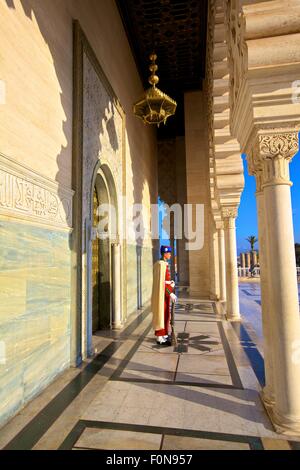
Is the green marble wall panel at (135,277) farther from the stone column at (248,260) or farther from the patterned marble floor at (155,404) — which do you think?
the stone column at (248,260)

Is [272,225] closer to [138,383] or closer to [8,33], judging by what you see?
[138,383]

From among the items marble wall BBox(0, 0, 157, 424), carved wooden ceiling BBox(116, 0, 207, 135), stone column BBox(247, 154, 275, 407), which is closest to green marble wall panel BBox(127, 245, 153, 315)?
marble wall BBox(0, 0, 157, 424)

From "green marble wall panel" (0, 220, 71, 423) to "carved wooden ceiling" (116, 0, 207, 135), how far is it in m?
5.71

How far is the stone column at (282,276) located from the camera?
7.20 feet

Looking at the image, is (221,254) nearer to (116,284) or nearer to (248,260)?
(116,284)

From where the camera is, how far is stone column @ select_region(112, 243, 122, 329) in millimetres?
5422

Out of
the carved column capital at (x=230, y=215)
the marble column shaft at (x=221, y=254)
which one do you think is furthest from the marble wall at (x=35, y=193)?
the marble column shaft at (x=221, y=254)

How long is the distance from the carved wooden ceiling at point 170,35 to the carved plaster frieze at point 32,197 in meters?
5.19

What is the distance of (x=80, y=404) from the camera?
255cm

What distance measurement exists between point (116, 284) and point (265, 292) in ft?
10.8

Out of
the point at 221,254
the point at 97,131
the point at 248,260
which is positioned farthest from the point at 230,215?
the point at 248,260
